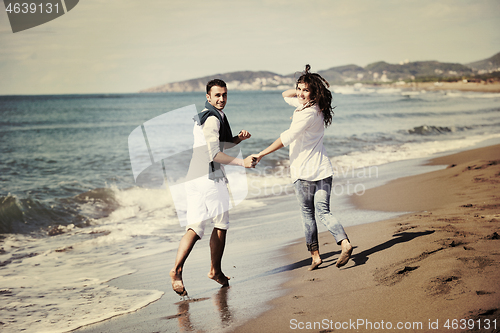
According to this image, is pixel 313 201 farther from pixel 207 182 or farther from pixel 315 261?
pixel 207 182

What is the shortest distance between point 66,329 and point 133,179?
937 cm

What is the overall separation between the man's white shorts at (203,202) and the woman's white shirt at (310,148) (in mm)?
791

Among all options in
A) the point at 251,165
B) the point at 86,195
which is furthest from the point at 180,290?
the point at 86,195

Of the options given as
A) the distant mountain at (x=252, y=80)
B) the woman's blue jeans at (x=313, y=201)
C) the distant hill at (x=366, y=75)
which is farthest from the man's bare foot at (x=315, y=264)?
the distant mountain at (x=252, y=80)

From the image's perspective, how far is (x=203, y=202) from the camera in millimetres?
3465

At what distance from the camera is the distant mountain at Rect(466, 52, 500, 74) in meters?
65.8

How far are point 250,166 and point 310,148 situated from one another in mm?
599

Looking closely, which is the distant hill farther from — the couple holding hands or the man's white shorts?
the man's white shorts

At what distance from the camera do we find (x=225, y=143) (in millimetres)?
3545

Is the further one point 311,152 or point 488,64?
point 488,64

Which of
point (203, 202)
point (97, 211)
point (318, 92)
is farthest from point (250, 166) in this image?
point (97, 211)

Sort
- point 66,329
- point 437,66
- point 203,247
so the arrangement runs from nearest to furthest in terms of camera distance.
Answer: point 66,329 < point 203,247 < point 437,66

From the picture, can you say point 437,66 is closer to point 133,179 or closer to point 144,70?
point 144,70

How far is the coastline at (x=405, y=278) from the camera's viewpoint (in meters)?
2.35
